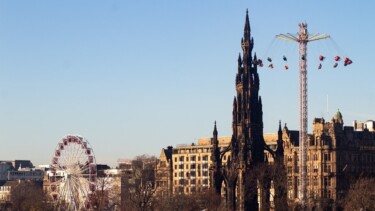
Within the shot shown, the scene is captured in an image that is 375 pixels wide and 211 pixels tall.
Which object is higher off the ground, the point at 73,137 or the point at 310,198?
the point at 73,137

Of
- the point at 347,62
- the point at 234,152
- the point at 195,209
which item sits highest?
the point at 347,62

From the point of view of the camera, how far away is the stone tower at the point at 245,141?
18025 cm

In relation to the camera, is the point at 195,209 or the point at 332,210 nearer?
the point at 332,210

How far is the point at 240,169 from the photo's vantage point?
18150 cm

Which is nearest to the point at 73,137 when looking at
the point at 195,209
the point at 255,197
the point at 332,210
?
the point at 195,209

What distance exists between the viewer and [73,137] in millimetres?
198875

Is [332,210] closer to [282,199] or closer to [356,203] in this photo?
[282,199]

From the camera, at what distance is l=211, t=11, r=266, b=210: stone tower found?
180m

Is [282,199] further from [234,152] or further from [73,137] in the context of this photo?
[73,137]

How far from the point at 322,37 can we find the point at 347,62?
23.1 m

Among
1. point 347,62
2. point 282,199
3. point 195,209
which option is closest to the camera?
point 347,62

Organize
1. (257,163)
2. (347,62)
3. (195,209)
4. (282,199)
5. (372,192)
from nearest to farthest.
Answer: (347,62), (372,192), (282,199), (257,163), (195,209)

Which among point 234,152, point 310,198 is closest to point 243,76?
point 234,152

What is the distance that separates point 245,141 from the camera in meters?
183
